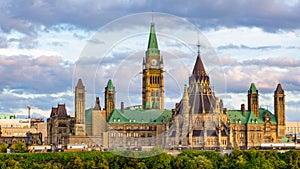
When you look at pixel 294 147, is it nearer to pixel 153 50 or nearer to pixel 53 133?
pixel 53 133

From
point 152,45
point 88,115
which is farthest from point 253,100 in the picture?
point 152,45

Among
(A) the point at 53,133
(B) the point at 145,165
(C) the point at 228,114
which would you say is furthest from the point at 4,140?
(B) the point at 145,165

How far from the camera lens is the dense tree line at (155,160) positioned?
98.6 m

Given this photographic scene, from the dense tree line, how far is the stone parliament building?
105 inches

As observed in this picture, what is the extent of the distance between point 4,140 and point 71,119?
19719mm

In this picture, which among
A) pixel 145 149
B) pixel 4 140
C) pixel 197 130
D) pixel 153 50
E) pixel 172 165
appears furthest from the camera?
pixel 4 140

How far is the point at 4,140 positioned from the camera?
167 metres

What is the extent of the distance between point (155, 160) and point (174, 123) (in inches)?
1054

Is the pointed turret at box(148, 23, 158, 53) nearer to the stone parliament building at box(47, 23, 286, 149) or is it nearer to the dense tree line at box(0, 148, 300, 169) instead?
the dense tree line at box(0, 148, 300, 169)

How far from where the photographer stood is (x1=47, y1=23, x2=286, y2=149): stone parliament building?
111188 millimetres

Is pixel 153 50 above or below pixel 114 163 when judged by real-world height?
above

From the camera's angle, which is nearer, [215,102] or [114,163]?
[114,163]

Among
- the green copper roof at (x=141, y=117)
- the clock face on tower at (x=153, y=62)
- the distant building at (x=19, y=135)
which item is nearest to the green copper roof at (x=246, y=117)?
the green copper roof at (x=141, y=117)

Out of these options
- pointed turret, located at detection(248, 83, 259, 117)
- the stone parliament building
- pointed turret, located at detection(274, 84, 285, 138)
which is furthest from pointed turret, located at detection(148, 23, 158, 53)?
pointed turret, located at detection(274, 84, 285, 138)
